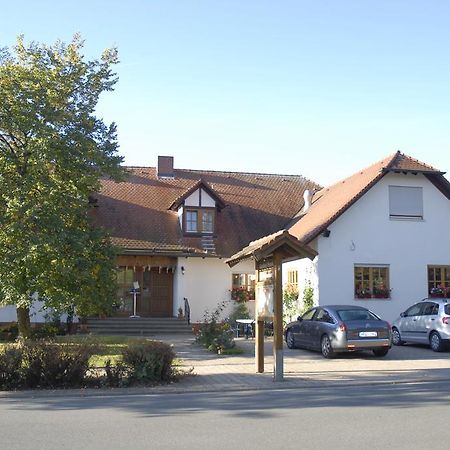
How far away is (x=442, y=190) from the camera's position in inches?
1028

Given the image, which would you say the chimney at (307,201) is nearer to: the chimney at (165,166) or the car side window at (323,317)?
the chimney at (165,166)

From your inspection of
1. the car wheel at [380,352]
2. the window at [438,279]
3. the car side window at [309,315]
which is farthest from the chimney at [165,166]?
the car wheel at [380,352]

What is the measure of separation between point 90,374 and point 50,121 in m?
8.23

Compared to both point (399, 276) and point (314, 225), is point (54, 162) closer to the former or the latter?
point (314, 225)

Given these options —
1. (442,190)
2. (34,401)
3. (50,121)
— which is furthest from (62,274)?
(442,190)

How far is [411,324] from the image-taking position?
67.2 ft

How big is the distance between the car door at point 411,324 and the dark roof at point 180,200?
9.51 m

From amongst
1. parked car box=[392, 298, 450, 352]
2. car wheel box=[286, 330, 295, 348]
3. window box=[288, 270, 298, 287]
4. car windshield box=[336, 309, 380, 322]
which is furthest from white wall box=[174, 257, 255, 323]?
car windshield box=[336, 309, 380, 322]

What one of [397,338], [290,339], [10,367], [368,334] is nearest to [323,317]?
[368,334]

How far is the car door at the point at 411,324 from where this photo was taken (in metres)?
20.2

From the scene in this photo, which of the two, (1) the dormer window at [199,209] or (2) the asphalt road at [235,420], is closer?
(2) the asphalt road at [235,420]

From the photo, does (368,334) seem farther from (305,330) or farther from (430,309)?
(430,309)

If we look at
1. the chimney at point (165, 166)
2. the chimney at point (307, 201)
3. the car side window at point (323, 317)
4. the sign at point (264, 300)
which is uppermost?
the chimney at point (165, 166)

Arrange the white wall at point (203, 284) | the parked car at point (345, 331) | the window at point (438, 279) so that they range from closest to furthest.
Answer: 1. the parked car at point (345, 331)
2. the window at point (438, 279)
3. the white wall at point (203, 284)
